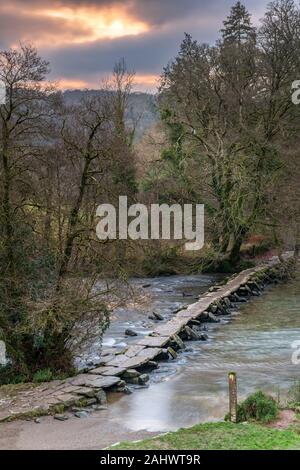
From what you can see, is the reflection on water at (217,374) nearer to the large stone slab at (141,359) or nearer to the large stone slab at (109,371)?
the large stone slab at (141,359)

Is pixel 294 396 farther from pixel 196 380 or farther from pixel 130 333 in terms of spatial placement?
pixel 130 333

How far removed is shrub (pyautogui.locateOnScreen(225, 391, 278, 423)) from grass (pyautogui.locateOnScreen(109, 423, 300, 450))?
0.60 metres

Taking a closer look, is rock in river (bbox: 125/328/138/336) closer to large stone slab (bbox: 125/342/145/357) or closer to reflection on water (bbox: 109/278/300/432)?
reflection on water (bbox: 109/278/300/432)

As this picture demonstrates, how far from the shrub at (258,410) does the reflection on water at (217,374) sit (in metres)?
1.02

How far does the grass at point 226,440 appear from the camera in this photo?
871 cm

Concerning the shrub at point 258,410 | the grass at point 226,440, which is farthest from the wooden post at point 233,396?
the grass at point 226,440

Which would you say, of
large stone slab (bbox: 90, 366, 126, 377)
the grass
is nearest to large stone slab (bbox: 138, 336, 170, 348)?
large stone slab (bbox: 90, 366, 126, 377)

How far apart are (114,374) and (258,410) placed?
4829 millimetres

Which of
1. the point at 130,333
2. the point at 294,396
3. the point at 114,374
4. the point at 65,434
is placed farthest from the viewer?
the point at 130,333

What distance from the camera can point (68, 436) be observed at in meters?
10.7

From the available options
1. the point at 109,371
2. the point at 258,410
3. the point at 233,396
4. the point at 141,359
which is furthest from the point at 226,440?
the point at 141,359

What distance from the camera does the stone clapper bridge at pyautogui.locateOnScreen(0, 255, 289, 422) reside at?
12.3 m

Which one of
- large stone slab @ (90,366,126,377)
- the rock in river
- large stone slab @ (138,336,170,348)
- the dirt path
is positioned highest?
large stone slab @ (138,336,170,348)

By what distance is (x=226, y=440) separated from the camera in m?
9.02
